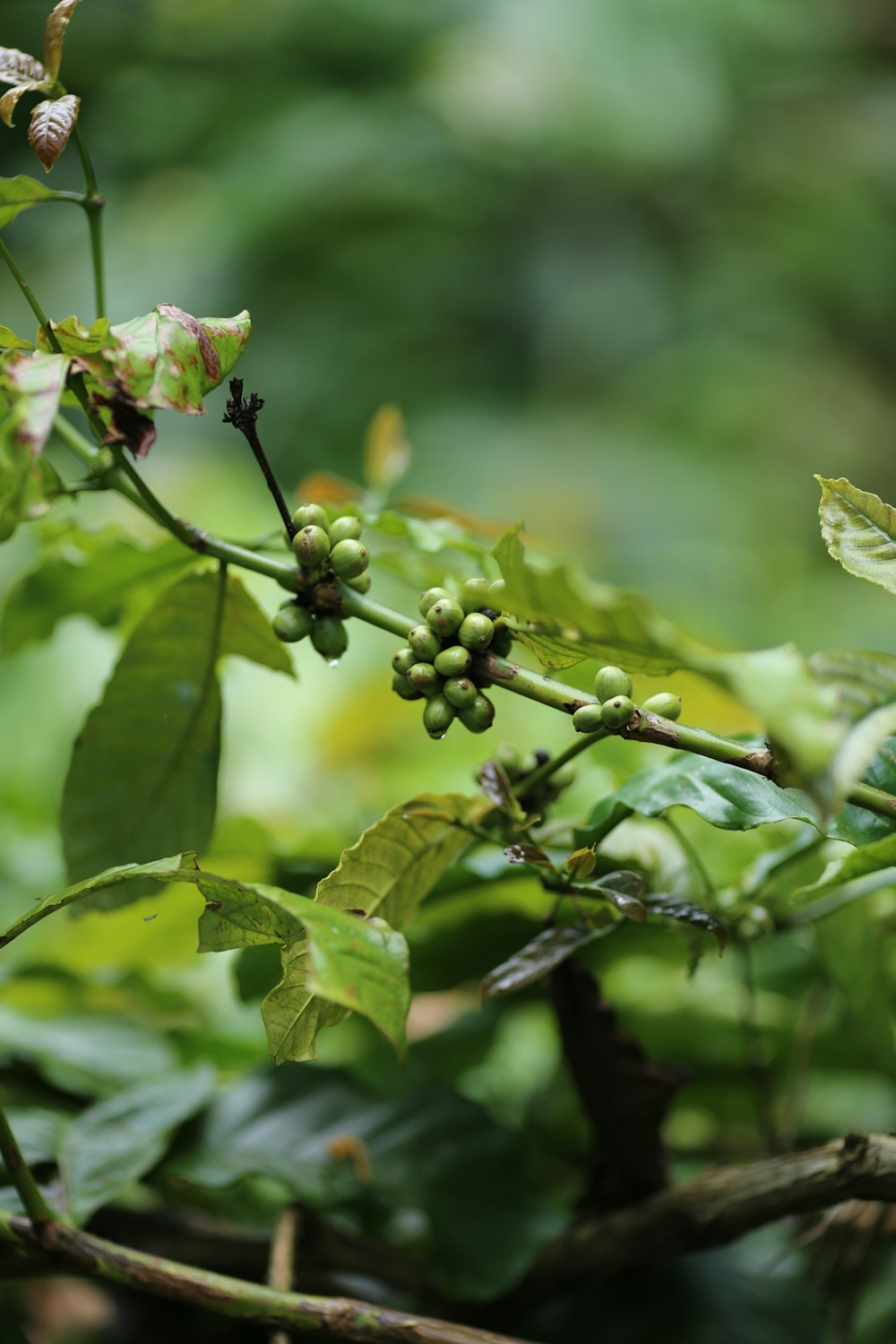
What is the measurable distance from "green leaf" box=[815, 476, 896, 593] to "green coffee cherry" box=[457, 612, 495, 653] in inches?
4.3

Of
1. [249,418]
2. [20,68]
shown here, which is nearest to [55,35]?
[20,68]

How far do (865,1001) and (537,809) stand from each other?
153mm

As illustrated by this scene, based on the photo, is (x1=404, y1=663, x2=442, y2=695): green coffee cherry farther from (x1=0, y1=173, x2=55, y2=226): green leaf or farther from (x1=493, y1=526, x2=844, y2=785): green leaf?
(x1=0, y1=173, x2=55, y2=226): green leaf

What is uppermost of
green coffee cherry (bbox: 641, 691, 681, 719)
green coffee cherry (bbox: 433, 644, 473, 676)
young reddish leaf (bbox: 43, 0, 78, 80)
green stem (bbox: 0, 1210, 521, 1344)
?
young reddish leaf (bbox: 43, 0, 78, 80)

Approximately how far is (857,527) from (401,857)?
0.18m

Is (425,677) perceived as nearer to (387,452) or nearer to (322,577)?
(322,577)

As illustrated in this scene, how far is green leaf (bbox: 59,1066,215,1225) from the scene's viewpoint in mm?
414

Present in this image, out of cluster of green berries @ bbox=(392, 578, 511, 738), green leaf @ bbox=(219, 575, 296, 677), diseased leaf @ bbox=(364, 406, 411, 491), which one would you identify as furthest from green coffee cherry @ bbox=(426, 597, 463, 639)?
diseased leaf @ bbox=(364, 406, 411, 491)

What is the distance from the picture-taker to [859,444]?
265cm

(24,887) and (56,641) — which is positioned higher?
(24,887)

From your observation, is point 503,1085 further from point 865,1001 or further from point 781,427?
point 781,427

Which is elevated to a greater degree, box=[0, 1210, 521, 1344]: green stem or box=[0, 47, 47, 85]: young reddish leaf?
box=[0, 47, 47, 85]: young reddish leaf

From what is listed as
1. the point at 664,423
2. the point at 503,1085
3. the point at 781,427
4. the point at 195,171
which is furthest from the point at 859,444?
the point at 503,1085

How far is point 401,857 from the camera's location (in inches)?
14.7
